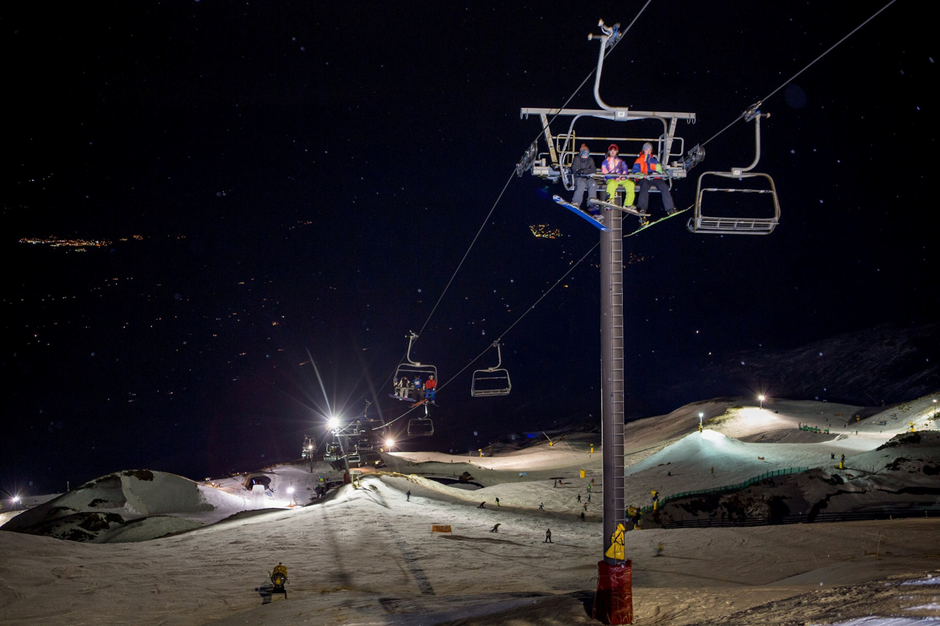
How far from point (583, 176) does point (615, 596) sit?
6.07 m

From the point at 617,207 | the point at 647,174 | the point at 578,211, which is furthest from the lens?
the point at 647,174

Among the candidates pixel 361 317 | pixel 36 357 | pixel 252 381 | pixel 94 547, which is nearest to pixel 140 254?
pixel 36 357

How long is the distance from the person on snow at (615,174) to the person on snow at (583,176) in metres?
0.19

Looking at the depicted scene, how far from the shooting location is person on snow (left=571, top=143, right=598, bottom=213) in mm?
8039

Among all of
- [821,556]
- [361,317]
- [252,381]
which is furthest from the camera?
[361,317]

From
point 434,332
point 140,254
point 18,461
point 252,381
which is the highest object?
point 140,254

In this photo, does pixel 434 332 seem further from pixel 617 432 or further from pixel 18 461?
pixel 617 432

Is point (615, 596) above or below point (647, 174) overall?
below

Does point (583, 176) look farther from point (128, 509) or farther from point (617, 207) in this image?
point (128, 509)

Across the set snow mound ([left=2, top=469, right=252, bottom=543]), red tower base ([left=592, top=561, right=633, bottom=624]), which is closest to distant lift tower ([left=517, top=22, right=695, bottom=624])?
red tower base ([left=592, top=561, right=633, bottom=624])

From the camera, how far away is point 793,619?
6.06 m

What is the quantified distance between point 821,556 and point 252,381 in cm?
12549

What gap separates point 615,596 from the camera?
26.6ft

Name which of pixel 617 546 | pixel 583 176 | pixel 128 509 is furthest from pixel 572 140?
pixel 128 509
